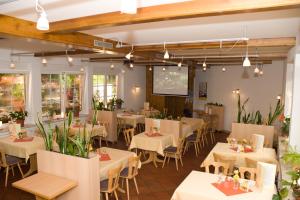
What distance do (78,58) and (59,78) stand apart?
99 cm

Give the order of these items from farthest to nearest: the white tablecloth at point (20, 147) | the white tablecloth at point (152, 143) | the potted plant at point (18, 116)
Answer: the potted plant at point (18, 116) → the white tablecloth at point (152, 143) → the white tablecloth at point (20, 147)

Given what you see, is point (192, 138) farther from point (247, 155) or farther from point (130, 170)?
point (130, 170)

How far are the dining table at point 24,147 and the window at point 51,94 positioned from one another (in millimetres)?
2515

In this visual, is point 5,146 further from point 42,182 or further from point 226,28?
point 226,28

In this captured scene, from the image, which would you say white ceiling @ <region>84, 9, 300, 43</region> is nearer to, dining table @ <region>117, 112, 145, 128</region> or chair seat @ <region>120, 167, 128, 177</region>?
chair seat @ <region>120, 167, 128, 177</region>

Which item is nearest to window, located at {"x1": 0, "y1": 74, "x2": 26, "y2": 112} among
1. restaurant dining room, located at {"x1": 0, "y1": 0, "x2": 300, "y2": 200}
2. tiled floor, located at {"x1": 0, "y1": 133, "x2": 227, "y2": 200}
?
Result: restaurant dining room, located at {"x1": 0, "y1": 0, "x2": 300, "y2": 200}

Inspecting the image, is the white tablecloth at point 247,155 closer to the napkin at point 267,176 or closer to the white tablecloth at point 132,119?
the napkin at point 267,176

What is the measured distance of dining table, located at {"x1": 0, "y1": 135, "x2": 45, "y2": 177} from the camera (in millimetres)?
5473

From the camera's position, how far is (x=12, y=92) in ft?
24.7

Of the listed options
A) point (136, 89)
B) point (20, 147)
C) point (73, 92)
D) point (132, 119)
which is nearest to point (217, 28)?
point (20, 147)

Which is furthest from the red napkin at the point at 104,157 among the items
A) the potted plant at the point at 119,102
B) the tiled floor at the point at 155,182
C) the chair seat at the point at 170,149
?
the potted plant at the point at 119,102

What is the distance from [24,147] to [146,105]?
6.57m

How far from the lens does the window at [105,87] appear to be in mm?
10217

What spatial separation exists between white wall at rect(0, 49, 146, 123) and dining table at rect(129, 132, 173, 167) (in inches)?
138
